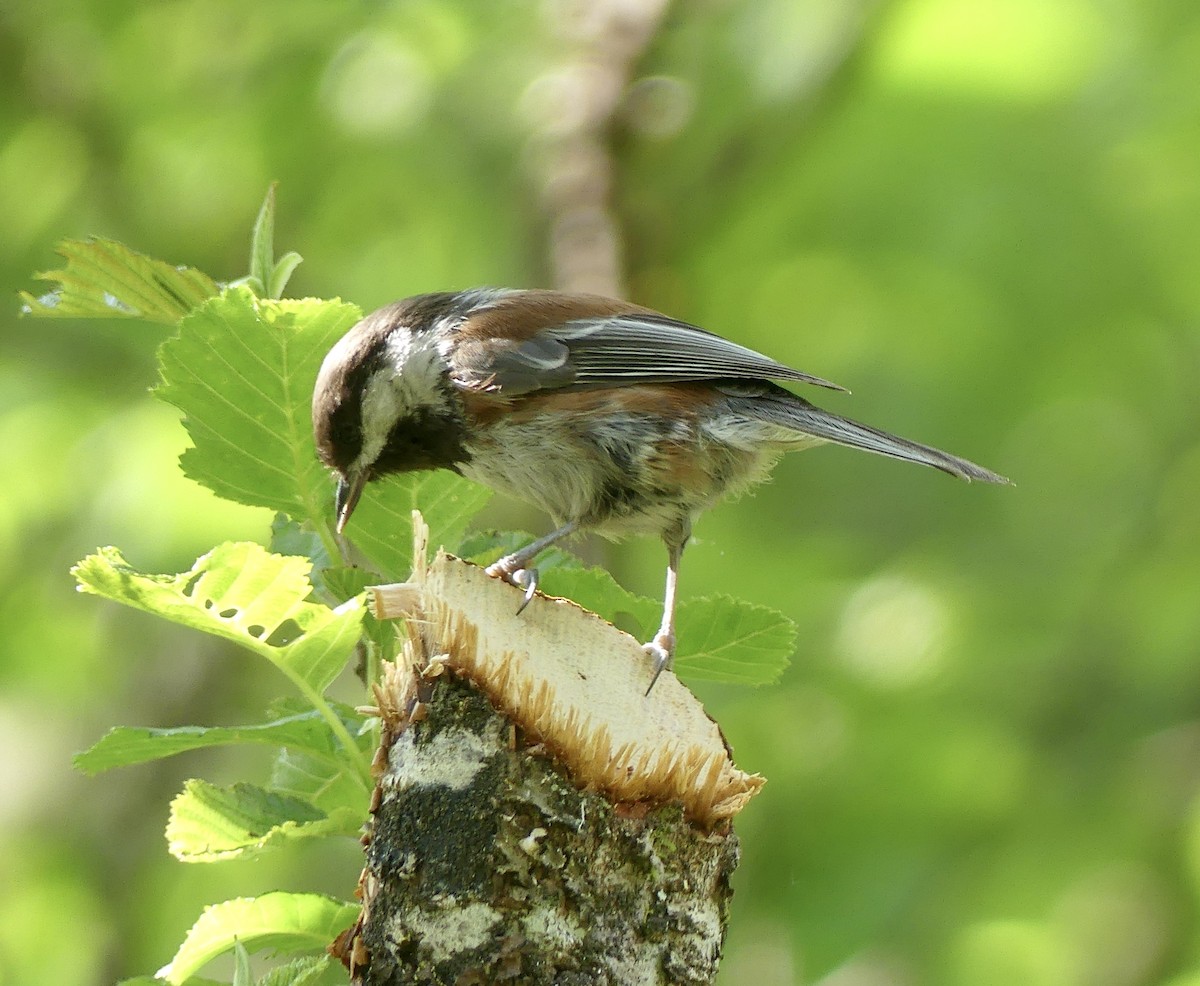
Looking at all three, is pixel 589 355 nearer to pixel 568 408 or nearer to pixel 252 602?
pixel 568 408

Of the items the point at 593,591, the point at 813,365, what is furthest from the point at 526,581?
the point at 813,365

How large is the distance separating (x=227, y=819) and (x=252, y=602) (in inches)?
17.0

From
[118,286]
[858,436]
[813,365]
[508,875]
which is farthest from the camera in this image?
[813,365]

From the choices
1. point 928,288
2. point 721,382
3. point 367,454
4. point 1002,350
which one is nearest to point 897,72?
point 928,288

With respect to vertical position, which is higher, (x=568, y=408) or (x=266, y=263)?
(x=266, y=263)

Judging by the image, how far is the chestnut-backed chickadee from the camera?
129 inches

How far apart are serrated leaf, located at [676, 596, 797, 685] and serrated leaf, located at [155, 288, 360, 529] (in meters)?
0.78

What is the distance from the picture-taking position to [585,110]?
6.55 m

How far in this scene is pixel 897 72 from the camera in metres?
6.03

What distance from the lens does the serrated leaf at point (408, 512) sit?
259 centimetres

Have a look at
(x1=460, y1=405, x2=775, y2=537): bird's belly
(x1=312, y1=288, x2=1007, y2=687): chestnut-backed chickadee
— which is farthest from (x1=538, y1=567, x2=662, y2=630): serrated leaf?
(x1=460, y1=405, x2=775, y2=537): bird's belly

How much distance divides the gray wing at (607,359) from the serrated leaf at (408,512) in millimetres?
664

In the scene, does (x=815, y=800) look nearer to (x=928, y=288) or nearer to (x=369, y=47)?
(x=928, y=288)

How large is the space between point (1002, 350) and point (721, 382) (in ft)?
12.1
